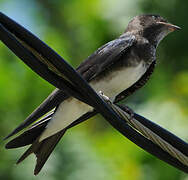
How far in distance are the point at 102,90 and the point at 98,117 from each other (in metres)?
2.36

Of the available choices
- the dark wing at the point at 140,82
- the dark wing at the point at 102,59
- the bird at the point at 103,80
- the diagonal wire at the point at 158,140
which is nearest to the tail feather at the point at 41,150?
the bird at the point at 103,80

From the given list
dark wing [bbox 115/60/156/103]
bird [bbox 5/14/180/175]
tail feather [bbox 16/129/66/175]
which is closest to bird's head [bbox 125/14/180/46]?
bird [bbox 5/14/180/175]

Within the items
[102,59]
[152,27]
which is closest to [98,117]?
[152,27]

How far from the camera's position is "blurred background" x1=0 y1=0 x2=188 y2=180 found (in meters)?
4.73

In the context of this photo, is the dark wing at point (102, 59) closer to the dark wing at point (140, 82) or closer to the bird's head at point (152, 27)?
the dark wing at point (140, 82)

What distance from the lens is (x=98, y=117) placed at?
6.34m

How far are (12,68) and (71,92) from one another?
8.19 feet

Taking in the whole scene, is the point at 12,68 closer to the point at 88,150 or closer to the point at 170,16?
the point at 88,150

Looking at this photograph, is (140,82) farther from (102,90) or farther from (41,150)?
(41,150)

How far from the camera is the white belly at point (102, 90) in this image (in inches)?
156

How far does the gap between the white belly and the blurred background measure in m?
0.76

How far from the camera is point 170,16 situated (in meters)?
6.45

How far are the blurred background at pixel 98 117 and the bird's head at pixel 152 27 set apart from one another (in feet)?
2.48

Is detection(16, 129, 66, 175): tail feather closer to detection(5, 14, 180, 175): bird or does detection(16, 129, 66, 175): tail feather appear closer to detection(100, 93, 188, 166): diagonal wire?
detection(5, 14, 180, 175): bird
